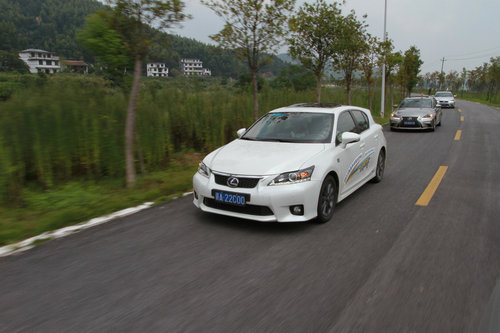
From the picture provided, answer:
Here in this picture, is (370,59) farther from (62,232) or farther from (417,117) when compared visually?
(62,232)

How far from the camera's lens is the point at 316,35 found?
14.5 meters

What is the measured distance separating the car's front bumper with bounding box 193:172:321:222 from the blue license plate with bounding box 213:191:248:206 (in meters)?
0.04

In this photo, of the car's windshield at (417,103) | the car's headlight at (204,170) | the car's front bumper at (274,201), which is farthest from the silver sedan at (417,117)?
the car's headlight at (204,170)

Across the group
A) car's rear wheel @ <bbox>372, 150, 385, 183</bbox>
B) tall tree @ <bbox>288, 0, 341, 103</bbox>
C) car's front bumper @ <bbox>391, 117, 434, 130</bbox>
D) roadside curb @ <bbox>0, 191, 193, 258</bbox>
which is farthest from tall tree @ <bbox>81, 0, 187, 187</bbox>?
car's front bumper @ <bbox>391, 117, 434, 130</bbox>

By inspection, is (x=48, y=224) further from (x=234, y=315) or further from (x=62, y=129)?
(x=234, y=315)

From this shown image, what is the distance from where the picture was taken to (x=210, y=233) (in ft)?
15.6

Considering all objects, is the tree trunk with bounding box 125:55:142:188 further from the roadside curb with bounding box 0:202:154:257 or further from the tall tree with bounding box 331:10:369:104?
the tall tree with bounding box 331:10:369:104

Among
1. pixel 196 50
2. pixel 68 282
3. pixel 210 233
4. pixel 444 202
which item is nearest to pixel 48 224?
pixel 68 282

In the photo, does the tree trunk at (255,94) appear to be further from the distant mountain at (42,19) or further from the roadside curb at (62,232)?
the distant mountain at (42,19)

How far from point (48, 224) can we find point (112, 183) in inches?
89.7

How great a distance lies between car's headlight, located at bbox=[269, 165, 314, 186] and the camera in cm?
468

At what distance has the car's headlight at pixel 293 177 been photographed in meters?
4.68

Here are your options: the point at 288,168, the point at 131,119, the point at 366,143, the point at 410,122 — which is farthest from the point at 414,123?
the point at 288,168

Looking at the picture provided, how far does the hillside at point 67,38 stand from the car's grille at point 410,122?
19.6 feet
